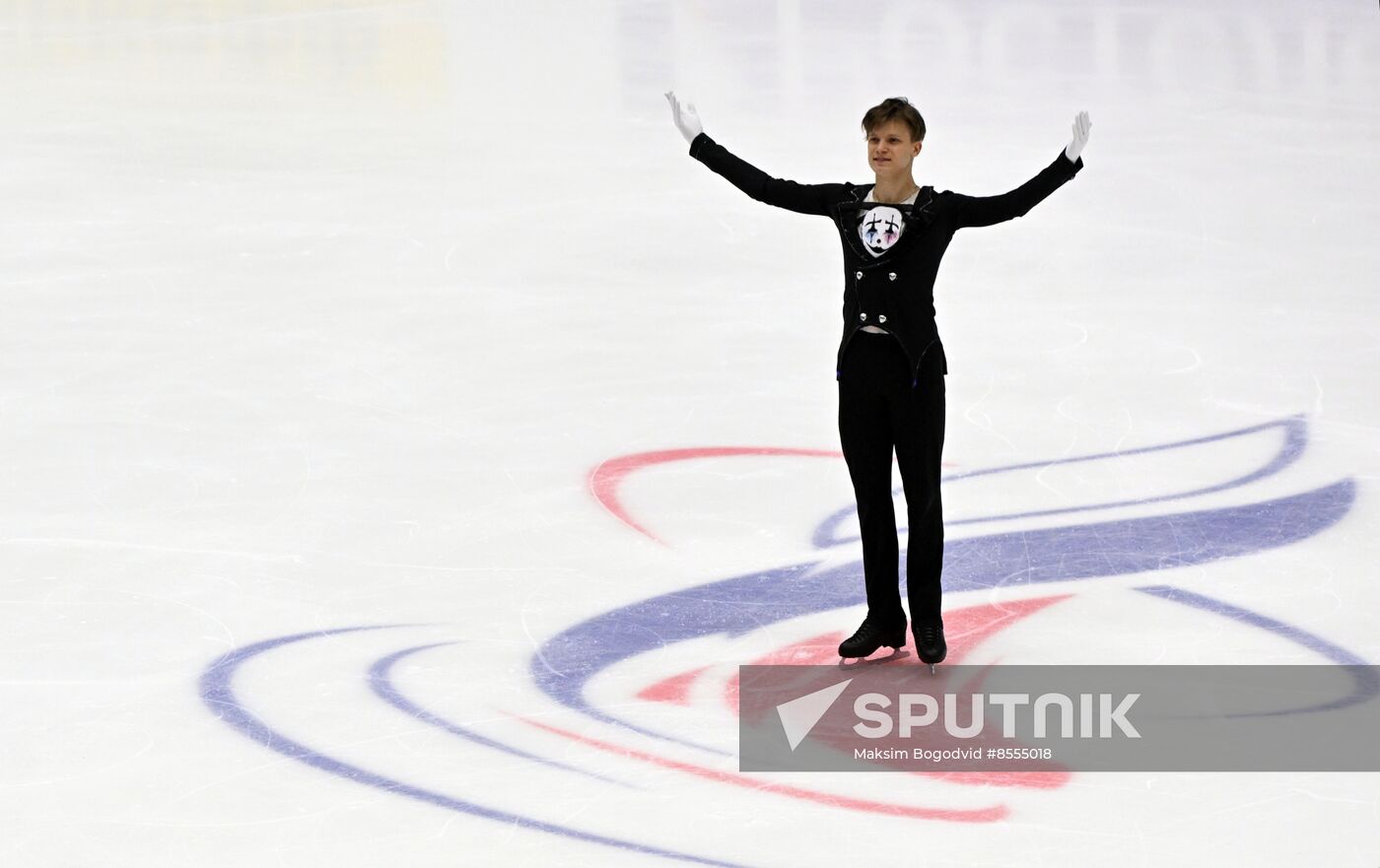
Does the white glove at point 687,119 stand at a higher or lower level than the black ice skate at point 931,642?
→ higher

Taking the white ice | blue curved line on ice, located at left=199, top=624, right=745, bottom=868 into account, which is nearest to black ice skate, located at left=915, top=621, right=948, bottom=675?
the white ice

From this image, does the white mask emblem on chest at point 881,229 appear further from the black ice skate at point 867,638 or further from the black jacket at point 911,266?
the black ice skate at point 867,638

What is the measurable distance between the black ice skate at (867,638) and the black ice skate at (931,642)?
7 centimetres

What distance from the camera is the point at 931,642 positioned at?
14.2ft

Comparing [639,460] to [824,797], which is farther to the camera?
[639,460]

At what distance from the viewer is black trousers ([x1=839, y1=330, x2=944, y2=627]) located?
13.6 feet

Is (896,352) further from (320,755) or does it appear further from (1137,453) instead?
(1137,453)

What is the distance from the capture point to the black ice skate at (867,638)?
14.5 feet

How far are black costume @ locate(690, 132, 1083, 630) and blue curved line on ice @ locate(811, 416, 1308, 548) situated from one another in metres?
0.88

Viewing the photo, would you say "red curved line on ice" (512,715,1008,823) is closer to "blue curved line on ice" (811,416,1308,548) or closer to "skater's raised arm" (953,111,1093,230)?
"skater's raised arm" (953,111,1093,230)

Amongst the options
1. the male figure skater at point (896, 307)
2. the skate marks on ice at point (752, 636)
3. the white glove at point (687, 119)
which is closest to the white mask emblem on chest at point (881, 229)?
the male figure skater at point (896, 307)

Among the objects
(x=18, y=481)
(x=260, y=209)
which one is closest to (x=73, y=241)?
(x=260, y=209)

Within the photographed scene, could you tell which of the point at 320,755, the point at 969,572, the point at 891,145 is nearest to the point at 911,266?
the point at 891,145

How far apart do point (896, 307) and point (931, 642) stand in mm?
743
